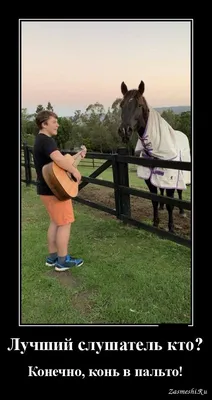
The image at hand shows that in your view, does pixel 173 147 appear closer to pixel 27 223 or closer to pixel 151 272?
pixel 151 272

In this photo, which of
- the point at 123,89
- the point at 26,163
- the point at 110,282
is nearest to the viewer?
the point at 110,282

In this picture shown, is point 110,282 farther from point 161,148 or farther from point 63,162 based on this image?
point 161,148

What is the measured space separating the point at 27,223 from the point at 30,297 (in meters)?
2.40

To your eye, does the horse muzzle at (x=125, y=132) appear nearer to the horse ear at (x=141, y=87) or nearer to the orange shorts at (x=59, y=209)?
the horse ear at (x=141, y=87)

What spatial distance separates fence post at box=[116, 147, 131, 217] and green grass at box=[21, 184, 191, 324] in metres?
0.44

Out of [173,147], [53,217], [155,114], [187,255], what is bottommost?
[187,255]

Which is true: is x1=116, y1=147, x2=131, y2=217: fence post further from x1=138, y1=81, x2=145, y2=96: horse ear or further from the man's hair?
the man's hair

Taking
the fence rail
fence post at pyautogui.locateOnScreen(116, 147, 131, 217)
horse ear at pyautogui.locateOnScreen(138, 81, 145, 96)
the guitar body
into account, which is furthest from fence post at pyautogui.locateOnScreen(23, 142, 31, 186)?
the guitar body

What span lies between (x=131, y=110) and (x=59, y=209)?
5.42ft

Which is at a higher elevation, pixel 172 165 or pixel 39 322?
pixel 172 165

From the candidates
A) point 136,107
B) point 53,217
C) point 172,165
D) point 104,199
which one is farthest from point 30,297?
point 104,199

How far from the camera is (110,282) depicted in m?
3.11

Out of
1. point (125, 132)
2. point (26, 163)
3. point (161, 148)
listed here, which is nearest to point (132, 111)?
point (125, 132)

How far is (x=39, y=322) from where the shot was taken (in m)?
2.52
